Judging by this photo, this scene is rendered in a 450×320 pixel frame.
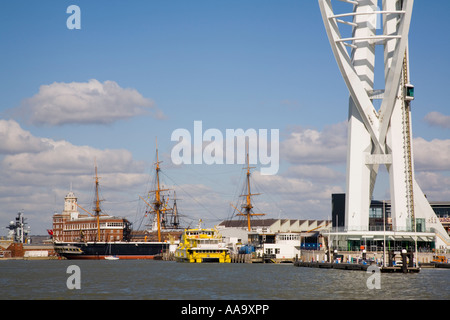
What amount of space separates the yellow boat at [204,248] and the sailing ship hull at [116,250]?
3978 centimetres

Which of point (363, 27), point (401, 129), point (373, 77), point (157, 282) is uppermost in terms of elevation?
point (363, 27)

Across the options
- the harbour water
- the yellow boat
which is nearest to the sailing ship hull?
the yellow boat

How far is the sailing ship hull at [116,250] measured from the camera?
6575 inches

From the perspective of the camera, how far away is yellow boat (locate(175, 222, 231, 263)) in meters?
122

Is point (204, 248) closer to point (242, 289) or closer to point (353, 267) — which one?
point (353, 267)

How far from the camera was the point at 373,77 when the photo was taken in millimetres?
98062

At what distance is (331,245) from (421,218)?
42.0 ft

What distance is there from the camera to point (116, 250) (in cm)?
16675

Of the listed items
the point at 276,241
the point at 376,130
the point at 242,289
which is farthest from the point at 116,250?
the point at 242,289

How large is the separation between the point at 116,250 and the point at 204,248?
164 feet

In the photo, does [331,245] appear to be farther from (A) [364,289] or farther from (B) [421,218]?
(A) [364,289]

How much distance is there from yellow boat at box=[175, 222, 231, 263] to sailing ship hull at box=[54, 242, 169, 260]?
39.8 m

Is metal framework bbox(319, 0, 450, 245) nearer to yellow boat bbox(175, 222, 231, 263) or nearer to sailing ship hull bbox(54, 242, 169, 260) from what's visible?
yellow boat bbox(175, 222, 231, 263)
